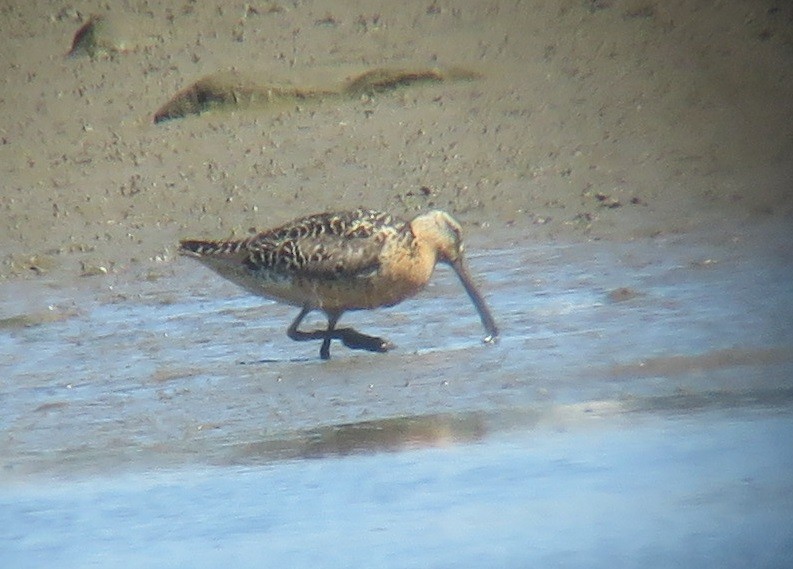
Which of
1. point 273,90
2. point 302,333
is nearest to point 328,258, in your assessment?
point 302,333

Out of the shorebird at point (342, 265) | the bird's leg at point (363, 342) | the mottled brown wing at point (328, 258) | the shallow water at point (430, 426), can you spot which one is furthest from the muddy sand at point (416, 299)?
the mottled brown wing at point (328, 258)

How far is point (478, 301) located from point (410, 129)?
14.9ft

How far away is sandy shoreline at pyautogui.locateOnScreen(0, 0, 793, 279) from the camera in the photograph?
12.0 m

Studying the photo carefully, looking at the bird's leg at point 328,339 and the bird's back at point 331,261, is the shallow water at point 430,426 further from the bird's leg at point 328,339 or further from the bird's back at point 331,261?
the bird's back at point 331,261

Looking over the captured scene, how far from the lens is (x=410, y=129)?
44.2 ft

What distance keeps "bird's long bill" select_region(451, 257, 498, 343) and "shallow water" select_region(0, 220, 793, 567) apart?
7 centimetres

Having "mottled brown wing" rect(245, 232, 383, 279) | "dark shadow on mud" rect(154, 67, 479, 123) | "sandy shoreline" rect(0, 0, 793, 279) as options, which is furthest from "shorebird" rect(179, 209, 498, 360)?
"dark shadow on mud" rect(154, 67, 479, 123)

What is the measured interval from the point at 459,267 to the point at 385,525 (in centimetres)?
334

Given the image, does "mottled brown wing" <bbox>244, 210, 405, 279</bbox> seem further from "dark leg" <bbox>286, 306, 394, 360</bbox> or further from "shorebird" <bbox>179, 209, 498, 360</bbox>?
"dark leg" <bbox>286, 306, 394, 360</bbox>

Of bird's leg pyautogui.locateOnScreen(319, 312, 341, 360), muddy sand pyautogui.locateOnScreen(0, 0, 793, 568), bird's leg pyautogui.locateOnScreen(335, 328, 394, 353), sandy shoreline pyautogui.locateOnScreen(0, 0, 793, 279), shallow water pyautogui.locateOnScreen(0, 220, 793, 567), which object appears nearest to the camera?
shallow water pyautogui.locateOnScreen(0, 220, 793, 567)

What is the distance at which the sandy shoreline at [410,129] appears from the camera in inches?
474

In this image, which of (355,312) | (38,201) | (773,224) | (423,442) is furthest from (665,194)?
(423,442)

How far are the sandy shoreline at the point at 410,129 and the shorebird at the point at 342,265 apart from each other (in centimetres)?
216

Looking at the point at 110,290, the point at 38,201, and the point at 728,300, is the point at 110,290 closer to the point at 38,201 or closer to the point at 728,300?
the point at 38,201
